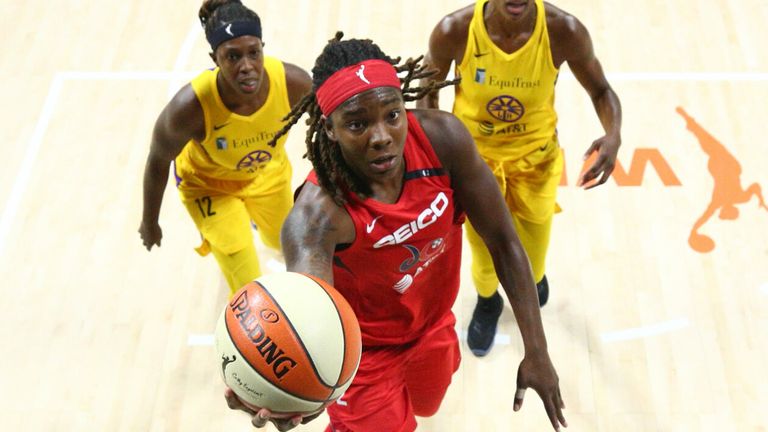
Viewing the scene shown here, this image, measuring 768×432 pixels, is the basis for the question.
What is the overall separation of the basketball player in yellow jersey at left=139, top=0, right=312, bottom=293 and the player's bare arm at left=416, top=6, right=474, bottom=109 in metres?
0.54

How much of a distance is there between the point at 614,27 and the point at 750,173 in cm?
155

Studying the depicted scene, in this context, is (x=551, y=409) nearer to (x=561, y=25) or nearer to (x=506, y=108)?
(x=506, y=108)

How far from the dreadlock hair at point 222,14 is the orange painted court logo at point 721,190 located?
103 inches

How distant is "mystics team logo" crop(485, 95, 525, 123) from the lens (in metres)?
3.77

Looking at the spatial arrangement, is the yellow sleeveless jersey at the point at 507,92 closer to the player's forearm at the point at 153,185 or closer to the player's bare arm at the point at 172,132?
the player's bare arm at the point at 172,132

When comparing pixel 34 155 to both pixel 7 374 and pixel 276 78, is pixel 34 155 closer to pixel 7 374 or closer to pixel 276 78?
pixel 7 374

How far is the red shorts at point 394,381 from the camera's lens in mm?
3268

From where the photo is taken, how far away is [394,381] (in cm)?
335

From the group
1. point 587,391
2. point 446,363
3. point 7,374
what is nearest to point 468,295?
point 587,391

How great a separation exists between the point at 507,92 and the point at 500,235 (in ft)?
2.92

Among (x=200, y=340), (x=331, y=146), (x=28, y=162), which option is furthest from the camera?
(x=28, y=162)

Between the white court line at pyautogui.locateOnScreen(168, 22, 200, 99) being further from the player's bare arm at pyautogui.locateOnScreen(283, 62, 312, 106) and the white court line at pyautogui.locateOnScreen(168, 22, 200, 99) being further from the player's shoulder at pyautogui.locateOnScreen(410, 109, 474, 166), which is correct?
the player's shoulder at pyautogui.locateOnScreen(410, 109, 474, 166)

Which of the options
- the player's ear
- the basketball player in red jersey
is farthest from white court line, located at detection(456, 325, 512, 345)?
the player's ear

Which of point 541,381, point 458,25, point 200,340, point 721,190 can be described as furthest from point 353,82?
point 721,190
